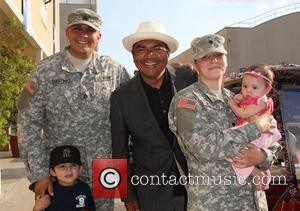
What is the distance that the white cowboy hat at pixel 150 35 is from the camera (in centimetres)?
323

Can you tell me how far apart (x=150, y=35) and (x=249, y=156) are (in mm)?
1209

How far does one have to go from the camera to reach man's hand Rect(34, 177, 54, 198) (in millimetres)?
3213

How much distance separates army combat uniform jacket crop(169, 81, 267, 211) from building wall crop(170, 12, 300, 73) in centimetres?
2165

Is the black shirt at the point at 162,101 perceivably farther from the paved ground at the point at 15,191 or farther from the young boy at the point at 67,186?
the paved ground at the point at 15,191

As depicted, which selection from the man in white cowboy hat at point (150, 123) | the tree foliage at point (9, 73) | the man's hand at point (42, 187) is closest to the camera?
the man in white cowboy hat at point (150, 123)

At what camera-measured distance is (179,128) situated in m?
2.57

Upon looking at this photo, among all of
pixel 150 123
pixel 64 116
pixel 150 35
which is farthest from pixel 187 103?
pixel 64 116

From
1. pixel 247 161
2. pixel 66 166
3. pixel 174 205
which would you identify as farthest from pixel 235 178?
pixel 66 166

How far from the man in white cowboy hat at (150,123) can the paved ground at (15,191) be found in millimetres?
3891

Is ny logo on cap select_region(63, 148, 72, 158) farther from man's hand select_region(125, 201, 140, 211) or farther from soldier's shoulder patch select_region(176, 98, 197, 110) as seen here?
soldier's shoulder patch select_region(176, 98, 197, 110)

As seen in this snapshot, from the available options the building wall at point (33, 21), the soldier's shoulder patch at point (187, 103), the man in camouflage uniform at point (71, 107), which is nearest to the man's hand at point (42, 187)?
the man in camouflage uniform at point (71, 107)

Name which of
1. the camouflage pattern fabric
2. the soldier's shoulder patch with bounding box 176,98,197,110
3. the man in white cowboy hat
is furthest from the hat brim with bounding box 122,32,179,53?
the soldier's shoulder patch with bounding box 176,98,197,110

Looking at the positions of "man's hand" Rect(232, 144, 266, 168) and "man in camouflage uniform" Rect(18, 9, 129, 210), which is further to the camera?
"man in camouflage uniform" Rect(18, 9, 129, 210)

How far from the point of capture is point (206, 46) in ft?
8.62
